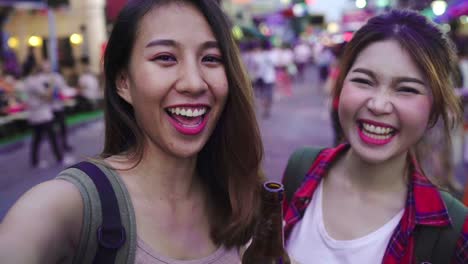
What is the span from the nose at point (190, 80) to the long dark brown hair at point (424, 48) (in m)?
0.84

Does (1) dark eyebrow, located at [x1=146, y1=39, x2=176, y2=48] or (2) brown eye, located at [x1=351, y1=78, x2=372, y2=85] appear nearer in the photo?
(1) dark eyebrow, located at [x1=146, y1=39, x2=176, y2=48]

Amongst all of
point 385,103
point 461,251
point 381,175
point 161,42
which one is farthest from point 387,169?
point 161,42

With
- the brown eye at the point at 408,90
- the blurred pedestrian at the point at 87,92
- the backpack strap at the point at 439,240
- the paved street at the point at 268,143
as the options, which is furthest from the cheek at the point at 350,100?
the blurred pedestrian at the point at 87,92

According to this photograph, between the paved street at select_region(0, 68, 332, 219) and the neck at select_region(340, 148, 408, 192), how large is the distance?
393cm

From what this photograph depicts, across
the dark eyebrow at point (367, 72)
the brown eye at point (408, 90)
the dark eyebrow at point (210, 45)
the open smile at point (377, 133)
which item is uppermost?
the dark eyebrow at point (210, 45)

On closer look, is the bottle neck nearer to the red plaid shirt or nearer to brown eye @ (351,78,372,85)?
the red plaid shirt

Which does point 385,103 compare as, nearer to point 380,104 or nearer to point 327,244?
point 380,104

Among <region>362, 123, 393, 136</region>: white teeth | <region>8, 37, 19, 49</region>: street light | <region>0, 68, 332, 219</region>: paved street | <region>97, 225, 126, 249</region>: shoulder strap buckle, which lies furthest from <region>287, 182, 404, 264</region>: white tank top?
<region>8, 37, 19, 49</region>: street light

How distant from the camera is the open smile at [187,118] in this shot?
1.34 m

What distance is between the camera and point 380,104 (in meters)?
1.64

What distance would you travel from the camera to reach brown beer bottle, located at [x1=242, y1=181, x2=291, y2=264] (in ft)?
4.61

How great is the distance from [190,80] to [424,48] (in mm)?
996

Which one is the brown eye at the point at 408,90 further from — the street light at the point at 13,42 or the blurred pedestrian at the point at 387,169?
the street light at the point at 13,42

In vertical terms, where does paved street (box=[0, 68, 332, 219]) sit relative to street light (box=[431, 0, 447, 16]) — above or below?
below
